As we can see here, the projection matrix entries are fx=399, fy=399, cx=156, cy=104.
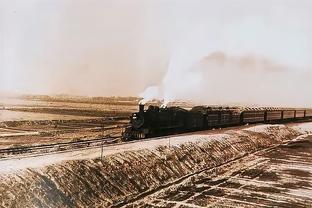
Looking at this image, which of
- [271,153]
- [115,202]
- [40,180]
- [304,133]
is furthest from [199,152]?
[304,133]

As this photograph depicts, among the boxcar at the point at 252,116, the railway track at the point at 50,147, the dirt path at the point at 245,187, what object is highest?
the boxcar at the point at 252,116

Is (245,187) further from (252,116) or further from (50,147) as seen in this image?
(252,116)

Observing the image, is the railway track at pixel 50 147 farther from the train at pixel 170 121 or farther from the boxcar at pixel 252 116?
the boxcar at pixel 252 116

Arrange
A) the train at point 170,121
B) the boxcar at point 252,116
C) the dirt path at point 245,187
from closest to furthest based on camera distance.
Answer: the dirt path at point 245,187, the train at point 170,121, the boxcar at point 252,116

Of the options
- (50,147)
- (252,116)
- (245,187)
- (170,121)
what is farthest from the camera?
(252,116)

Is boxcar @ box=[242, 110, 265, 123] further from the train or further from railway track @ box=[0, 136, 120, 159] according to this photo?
railway track @ box=[0, 136, 120, 159]

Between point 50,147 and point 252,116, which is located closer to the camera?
point 50,147

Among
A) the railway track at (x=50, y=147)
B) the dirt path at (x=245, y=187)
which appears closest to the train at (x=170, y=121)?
the railway track at (x=50, y=147)

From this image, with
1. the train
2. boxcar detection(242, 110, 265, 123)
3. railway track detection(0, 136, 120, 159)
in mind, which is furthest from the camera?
boxcar detection(242, 110, 265, 123)

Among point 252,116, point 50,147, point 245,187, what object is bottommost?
point 245,187

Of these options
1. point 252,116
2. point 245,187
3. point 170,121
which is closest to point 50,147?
point 170,121

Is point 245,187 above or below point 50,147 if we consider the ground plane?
below

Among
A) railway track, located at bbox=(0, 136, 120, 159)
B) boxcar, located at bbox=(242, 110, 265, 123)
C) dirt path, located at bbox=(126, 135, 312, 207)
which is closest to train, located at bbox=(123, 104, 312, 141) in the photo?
railway track, located at bbox=(0, 136, 120, 159)

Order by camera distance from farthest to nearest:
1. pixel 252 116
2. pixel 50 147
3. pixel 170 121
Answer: pixel 252 116 → pixel 170 121 → pixel 50 147
